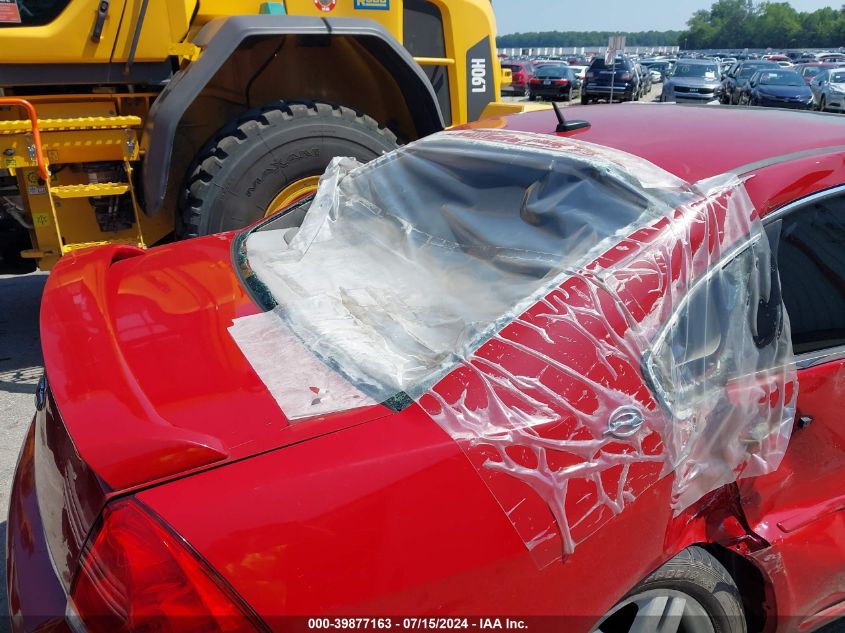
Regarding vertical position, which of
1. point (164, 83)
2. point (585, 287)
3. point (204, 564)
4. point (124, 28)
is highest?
point (124, 28)

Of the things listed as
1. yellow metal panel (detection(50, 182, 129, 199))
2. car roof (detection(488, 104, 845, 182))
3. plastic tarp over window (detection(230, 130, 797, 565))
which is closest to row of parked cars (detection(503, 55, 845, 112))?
A: yellow metal panel (detection(50, 182, 129, 199))

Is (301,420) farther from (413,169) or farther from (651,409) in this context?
(413,169)

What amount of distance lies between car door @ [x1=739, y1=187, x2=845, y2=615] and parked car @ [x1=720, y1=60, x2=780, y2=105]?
23566mm

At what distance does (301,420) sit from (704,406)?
35.7 inches

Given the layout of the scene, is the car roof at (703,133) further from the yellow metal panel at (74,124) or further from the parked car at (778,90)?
the parked car at (778,90)

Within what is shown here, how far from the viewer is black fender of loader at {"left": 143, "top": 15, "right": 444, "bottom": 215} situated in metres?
3.64

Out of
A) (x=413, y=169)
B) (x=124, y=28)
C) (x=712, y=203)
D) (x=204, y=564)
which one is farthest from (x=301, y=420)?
(x=124, y=28)

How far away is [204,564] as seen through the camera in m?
1.13

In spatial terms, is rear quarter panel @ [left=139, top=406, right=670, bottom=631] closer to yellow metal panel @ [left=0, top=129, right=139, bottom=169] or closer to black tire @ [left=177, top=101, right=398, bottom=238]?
black tire @ [left=177, top=101, right=398, bottom=238]

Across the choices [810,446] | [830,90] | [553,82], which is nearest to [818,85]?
[830,90]

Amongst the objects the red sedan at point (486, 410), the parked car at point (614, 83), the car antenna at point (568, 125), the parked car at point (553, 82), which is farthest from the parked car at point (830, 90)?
the red sedan at point (486, 410)

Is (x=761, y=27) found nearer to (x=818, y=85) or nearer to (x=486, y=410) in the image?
(x=818, y=85)

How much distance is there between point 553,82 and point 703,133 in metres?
30.0

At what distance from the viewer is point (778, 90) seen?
2023 cm
